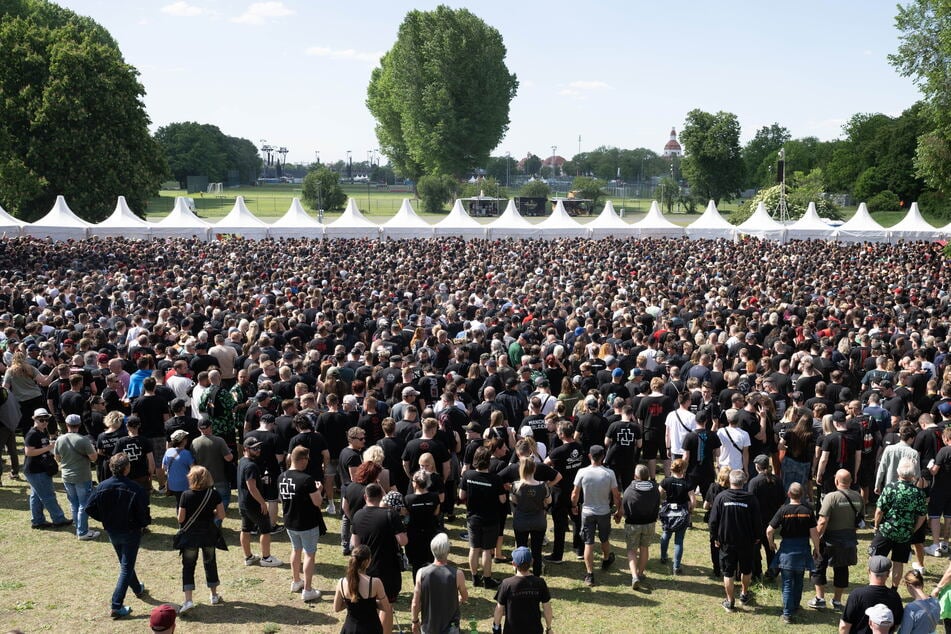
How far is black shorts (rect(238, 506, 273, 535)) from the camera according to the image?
7.29 meters

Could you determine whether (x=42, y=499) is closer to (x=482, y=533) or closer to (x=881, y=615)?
(x=482, y=533)

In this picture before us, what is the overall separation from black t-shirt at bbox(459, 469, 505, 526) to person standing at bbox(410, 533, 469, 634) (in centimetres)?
137

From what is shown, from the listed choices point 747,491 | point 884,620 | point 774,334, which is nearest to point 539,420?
point 747,491

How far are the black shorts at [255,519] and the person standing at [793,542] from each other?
4697mm

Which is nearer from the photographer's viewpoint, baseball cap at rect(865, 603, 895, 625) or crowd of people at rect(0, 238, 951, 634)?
baseball cap at rect(865, 603, 895, 625)

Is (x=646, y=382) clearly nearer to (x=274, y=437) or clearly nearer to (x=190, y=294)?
(x=274, y=437)

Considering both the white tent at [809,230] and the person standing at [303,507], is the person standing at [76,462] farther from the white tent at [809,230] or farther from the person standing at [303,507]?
the white tent at [809,230]

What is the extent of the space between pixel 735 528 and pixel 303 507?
3.80 meters

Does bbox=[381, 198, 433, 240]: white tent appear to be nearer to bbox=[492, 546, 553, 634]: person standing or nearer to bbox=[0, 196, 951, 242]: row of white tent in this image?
bbox=[0, 196, 951, 242]: row of white tent

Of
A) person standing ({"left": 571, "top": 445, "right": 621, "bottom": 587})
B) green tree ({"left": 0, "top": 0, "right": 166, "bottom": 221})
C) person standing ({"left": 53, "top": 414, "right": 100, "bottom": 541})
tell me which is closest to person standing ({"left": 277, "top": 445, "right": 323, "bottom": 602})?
person standing ({"left": 571, "top": 445, "right": 621, "bottom": 587})

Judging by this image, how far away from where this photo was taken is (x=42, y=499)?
27.8ft

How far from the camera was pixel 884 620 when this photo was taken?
482 centimetres

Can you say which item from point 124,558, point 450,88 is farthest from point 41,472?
point 450,88

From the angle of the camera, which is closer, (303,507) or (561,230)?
(303,507)
